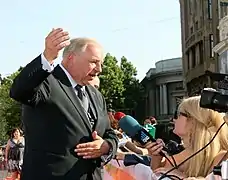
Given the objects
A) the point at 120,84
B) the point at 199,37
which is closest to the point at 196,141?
the point at 199,37

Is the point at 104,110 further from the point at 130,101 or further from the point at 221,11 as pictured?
the point at 130,101

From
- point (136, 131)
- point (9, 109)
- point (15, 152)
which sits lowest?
point (15, 152)

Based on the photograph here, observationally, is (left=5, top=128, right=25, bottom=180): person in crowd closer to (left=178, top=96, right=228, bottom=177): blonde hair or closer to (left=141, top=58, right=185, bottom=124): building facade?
(left=178, top=96, right=228, bottom=177): blonde hair

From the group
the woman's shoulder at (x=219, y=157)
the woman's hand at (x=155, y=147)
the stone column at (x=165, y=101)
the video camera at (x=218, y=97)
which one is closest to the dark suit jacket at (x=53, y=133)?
the woman's hand at (x=155, y=147)

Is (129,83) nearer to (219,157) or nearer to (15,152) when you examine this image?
(15,152)

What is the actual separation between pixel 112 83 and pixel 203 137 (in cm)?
5425

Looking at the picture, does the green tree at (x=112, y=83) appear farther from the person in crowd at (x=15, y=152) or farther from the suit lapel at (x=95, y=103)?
the suit lapel at (x=95, y=103)

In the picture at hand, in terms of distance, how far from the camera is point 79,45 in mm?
3848

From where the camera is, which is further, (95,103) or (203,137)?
(95,103)

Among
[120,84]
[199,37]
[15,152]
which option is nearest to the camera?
[15,152]

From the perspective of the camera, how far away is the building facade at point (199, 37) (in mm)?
41781

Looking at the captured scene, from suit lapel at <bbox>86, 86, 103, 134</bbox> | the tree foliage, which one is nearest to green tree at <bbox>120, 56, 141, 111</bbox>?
the tree foliage

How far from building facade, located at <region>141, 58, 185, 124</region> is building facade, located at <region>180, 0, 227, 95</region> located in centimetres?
1445

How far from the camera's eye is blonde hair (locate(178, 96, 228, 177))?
12.2 feet
